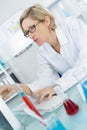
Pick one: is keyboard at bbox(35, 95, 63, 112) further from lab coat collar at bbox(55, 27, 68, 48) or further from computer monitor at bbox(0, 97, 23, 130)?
lab coat collar at bbox(55, 27, 68, 48)

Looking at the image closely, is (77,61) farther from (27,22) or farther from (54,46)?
(27,22)

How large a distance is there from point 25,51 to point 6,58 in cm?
27

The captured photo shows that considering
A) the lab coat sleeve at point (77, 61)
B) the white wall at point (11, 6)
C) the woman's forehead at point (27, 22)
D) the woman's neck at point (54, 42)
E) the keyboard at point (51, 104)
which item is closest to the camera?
the keyboard at point (51, 104)

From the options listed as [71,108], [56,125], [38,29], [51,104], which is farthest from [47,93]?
[38,29]

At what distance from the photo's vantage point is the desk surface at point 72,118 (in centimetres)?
105

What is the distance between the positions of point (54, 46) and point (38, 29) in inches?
7.8

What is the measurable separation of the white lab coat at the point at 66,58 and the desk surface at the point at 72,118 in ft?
0.31

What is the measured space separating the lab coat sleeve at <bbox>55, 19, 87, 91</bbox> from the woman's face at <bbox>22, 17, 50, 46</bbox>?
145 millimetres

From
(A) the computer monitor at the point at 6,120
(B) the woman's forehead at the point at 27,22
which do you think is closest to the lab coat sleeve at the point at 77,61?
(B) the woman's forehead at the point at 27,22

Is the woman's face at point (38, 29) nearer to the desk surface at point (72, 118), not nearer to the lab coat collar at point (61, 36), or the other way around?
the lab coat collar at point (61, 36)

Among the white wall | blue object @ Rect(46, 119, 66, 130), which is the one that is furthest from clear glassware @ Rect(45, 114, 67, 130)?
the white wall

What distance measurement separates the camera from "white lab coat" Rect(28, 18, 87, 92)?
154 cm

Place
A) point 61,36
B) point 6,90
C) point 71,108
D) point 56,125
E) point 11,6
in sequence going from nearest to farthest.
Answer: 1. point 56,125
2. point 71,108
3. point 6,90
4. point 61,36
5. point 11,6

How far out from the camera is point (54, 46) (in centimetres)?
186
